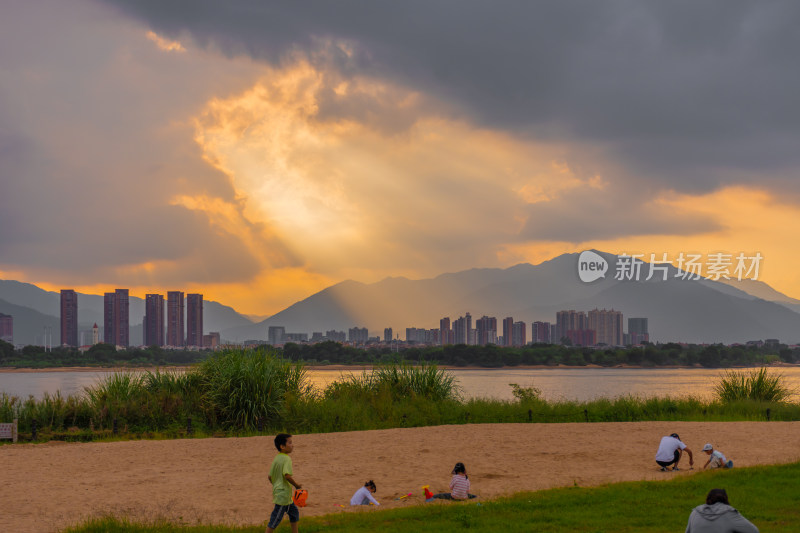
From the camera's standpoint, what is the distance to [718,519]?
6.63 m

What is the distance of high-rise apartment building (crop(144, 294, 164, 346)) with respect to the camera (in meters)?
150

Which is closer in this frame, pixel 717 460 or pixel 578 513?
pixel 578 513

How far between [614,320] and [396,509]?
18898 centimetres

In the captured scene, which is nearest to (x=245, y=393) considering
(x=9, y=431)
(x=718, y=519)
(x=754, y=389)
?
(x=9, y=431)

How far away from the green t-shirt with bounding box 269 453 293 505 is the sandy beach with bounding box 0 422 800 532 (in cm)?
210

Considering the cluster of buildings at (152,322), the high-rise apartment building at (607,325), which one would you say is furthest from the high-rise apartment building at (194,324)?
the high-rise apartment building at (607,325)

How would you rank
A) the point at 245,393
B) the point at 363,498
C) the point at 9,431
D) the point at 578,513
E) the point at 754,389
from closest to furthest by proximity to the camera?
the point at 578,513 < the point at 363,498 < the point at 9,431 < the point at 245,393 < the point at 754,389

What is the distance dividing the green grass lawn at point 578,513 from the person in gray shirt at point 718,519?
92.5 inches

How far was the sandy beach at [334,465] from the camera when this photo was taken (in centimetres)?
1233

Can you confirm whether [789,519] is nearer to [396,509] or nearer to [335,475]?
[396,509]

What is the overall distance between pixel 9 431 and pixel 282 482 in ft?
48.9

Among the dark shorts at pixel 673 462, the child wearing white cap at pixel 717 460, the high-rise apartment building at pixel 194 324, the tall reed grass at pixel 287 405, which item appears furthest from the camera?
the high-rise apartment building at pixel 194 324

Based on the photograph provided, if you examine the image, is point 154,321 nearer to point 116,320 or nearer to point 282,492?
point 116,320

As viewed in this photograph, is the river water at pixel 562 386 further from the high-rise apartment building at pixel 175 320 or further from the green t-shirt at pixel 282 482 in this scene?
the high-rise apartment building at pixel 175 320
